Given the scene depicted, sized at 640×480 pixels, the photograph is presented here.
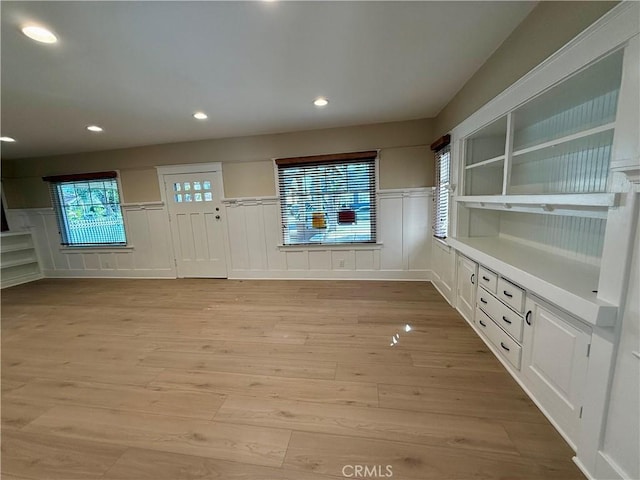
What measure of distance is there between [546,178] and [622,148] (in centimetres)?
131

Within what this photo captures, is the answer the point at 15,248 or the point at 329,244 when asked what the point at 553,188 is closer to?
the point at 329,244

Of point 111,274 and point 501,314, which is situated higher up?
point 501,314

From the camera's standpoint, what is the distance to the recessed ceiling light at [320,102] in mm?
2803

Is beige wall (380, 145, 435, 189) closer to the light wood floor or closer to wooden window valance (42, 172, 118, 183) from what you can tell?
the light wood floor

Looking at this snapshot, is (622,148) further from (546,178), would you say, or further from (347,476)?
(347,476)

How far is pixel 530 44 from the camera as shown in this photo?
163cm

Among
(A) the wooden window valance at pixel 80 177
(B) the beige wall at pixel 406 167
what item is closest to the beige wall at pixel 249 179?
(B) the beige wall at pixel 406 167

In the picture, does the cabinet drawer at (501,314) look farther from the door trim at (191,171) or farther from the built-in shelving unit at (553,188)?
the door trim at (191,171)

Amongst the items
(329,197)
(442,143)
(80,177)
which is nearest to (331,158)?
(329,197)

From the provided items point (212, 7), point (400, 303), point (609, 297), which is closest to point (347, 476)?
point (609, 297)

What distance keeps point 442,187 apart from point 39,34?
3.93 meters

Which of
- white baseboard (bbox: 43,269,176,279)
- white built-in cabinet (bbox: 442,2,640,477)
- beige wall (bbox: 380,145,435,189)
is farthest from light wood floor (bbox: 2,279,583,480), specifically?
beige wall (bbox: 380,145,435,189)

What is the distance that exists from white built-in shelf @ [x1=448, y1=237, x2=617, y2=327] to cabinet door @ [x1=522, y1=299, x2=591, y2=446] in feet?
0.42

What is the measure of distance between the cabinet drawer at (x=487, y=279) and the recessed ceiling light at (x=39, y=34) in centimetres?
361
